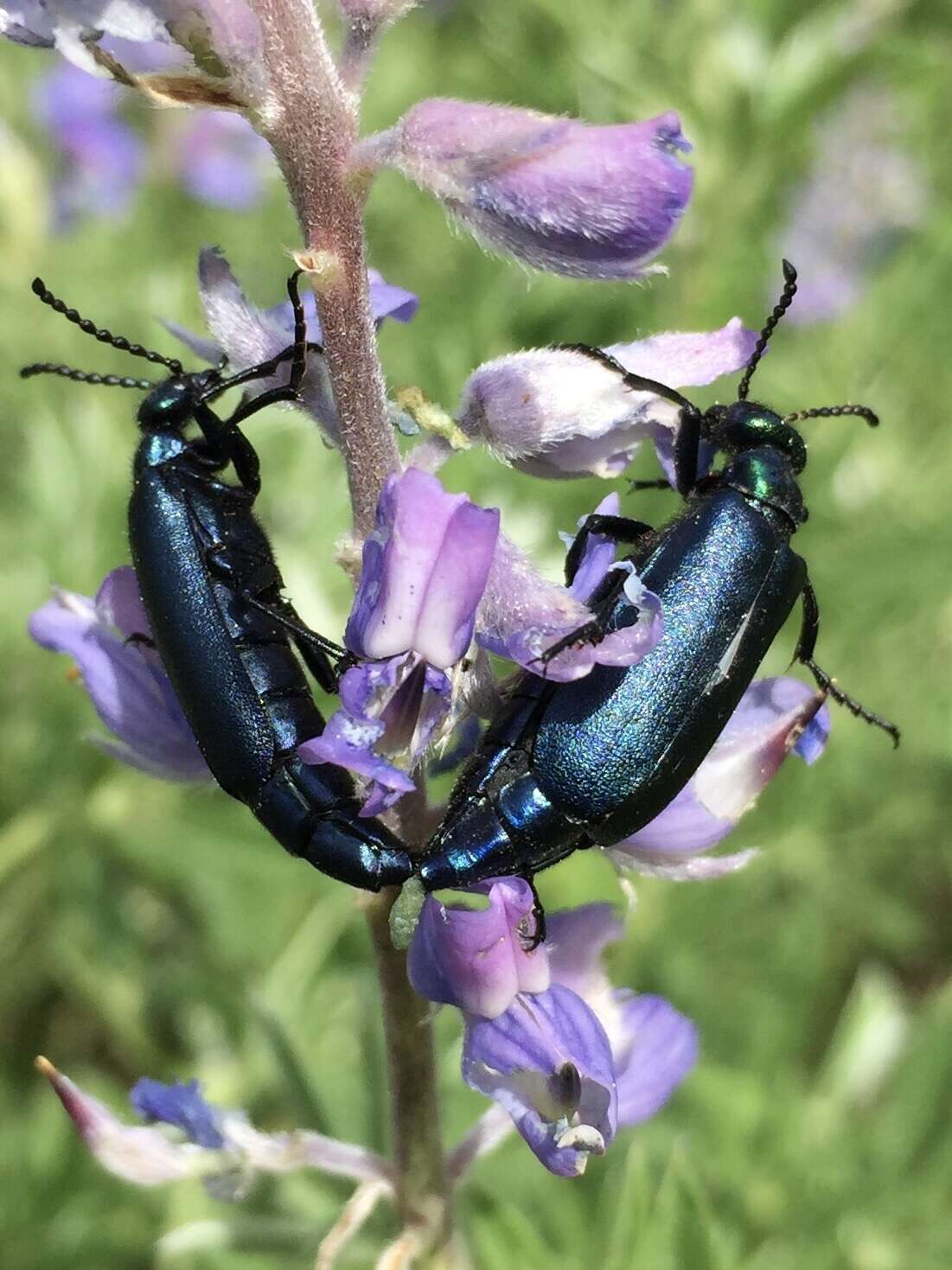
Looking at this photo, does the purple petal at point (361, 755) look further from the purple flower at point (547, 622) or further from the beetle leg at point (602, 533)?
the beetle leg at point (602, 533)

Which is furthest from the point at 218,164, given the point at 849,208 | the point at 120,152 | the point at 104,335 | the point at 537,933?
the point at 537,933

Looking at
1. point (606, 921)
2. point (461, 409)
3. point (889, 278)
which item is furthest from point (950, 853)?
point (461, 409)

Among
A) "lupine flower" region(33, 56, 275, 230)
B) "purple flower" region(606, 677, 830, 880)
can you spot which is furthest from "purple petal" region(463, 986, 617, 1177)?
"lupine flower" region(33, 56, 275, 230)

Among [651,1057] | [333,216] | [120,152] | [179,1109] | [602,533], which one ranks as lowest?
[120,152]

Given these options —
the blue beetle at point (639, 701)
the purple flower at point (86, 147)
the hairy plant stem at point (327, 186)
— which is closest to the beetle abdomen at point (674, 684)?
the blue beetle at point (639, 701)

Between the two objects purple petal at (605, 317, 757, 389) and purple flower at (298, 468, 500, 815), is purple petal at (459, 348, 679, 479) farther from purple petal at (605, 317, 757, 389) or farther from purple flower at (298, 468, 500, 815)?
purple flower at (298, 468, 500, 815)

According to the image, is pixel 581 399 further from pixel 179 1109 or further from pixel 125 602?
pixel 179 1109
